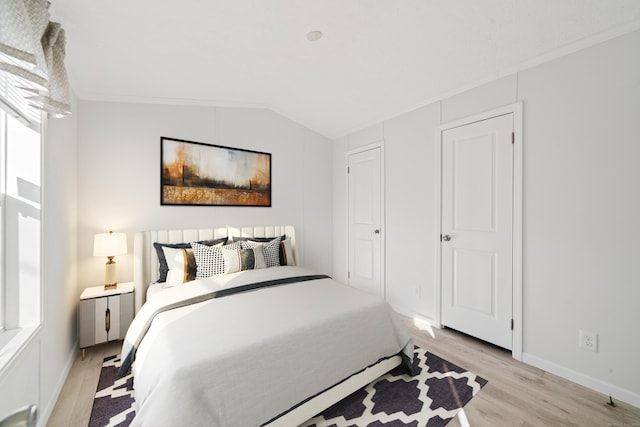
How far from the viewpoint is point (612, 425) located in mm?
1567

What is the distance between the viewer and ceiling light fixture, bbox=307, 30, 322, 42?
2110mm

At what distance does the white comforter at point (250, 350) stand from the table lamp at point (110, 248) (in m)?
0.76

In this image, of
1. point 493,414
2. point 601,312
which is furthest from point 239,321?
point 601,312

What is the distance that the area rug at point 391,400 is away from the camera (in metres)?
1.59

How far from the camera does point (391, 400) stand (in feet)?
5.80

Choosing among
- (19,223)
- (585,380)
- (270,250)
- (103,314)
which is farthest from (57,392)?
(585,380)

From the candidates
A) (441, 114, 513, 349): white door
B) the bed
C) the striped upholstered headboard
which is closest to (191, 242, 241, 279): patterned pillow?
the bed

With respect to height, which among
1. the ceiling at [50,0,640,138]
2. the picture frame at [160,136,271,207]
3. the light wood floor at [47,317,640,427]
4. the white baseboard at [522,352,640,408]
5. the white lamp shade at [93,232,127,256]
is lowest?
the light wood floor at [47,317,640,427]

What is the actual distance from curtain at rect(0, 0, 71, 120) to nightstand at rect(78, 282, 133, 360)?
150 cm

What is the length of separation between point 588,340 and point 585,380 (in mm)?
284

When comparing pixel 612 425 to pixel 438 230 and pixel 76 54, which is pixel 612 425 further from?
pixel 76 54

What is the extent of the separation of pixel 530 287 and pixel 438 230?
897 millimetres

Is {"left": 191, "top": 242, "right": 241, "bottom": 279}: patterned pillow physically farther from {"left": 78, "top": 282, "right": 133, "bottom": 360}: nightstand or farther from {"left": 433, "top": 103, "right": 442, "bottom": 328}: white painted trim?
{"left": 433, "top": 103, "right": 442, "bottom": 328}: white painted trim

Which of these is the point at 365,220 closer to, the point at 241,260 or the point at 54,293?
the point at 241,260
